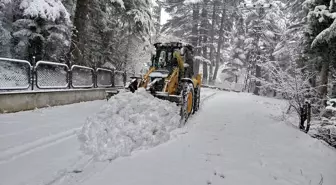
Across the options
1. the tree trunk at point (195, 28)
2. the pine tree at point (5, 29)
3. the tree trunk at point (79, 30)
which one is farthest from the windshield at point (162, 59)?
the tree trunk at point (195, 28)

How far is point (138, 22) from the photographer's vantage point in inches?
668

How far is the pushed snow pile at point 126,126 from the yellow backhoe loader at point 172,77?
0.94m

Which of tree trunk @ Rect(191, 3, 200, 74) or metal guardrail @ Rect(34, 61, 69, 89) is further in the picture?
tree trunk @ Rect(191, 3, 200, 74)

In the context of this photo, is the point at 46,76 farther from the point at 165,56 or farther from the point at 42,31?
the point at 165,56

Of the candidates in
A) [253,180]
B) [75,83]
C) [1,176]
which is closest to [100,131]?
[1,176]

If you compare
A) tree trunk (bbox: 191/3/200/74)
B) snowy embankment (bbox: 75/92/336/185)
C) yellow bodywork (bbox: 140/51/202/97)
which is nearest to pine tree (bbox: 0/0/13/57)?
yellow bodywork (bbox: 140/51/202/97)

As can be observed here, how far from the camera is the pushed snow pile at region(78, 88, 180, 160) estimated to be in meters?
5.01

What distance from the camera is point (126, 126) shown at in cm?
564

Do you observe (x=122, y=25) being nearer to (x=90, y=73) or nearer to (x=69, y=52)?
(x=69, y=52)

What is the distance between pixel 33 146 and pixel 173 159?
2.61 metres

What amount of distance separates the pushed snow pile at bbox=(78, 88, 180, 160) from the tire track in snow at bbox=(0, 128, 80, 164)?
1.45 ft

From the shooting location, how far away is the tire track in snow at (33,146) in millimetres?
4467

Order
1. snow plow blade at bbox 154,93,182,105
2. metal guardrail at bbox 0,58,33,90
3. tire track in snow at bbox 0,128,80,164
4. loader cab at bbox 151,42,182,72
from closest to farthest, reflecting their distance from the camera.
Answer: tire track in snow at bbox 0,128,80,164, metal guardrail at bbox 0,58,33,90, snow plow blade at bbox 154,93,182,105, loader cab at bbox 151,42,182,72

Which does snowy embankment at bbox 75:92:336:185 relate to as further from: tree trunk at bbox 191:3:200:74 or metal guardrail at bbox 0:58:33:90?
tree trunk at bbox 191:3:200:74
